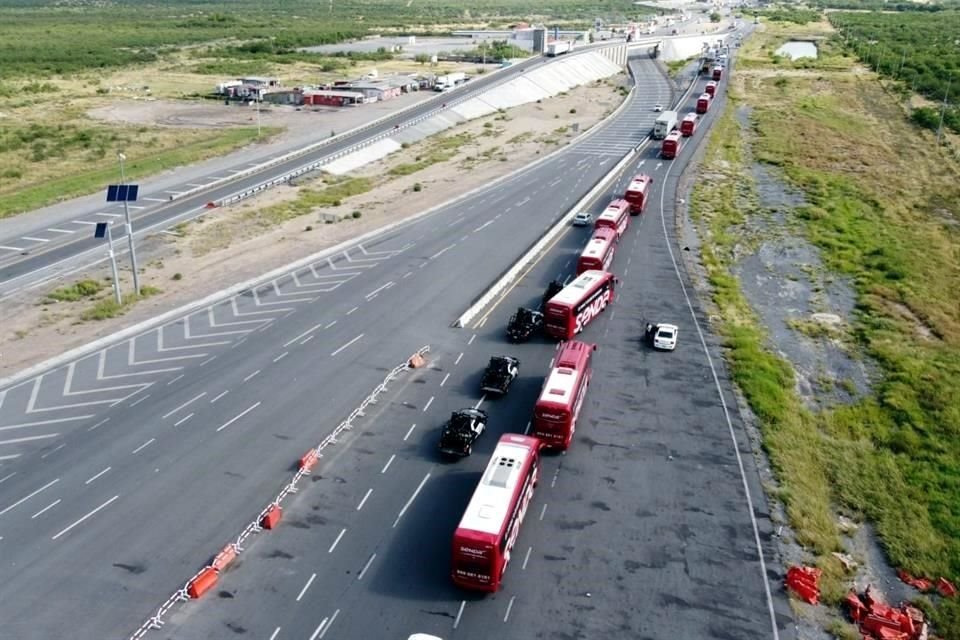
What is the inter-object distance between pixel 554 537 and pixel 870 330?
36840mm

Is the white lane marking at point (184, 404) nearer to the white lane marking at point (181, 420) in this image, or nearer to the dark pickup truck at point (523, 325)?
the white lane marking at point (181, 420)

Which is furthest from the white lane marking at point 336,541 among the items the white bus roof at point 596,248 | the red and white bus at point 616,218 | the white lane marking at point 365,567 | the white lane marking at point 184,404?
the red and white bus at point 616,218

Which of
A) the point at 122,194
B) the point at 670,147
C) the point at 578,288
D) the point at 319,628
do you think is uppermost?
the point at 122,194

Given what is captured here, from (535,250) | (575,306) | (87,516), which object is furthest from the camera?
(535,250)

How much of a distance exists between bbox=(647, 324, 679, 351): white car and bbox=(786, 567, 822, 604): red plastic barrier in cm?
2088

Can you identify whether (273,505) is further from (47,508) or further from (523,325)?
(523,325)

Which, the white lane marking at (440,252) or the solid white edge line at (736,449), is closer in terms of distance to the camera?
the solid white edge line at (736,449)

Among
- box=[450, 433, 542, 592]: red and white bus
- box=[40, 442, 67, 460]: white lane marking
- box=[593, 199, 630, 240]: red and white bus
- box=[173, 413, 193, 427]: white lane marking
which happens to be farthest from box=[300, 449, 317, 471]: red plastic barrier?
box=[593, 199, 630, 240]: red and white bus

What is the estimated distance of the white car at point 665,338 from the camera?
172 ft

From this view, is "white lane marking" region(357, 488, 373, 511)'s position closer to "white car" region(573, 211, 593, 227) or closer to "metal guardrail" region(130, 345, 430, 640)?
"metal guardrail" region(130, 345, 430, 640)

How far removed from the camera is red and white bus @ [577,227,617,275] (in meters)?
60.7

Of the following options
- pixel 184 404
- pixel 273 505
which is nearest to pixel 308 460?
pixel 273 505

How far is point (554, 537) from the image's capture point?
35375 millimetres

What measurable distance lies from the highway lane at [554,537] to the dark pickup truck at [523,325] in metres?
3.65
